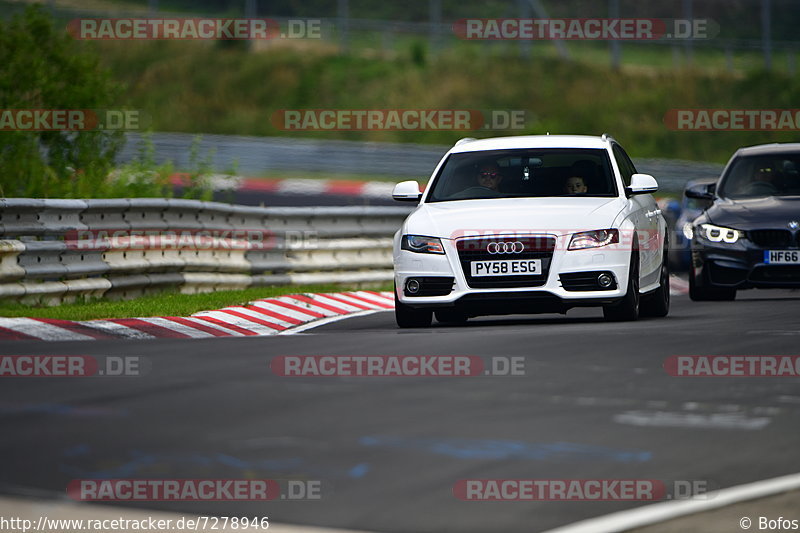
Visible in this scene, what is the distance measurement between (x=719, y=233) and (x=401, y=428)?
371 inches

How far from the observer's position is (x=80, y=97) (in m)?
20.5

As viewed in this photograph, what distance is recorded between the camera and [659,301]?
14.1m

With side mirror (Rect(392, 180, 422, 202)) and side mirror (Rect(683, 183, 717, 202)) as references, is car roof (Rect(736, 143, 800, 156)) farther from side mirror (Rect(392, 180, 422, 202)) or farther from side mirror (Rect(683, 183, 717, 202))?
side mirror (Rect(392, 180, 422, 202))

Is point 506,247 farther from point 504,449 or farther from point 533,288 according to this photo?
point 504,449

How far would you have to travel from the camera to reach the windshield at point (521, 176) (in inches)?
Answer: 525

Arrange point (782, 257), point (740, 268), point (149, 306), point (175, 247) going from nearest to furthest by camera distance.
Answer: point (149, 306) < point (782, 257) < point (740, 268) < point (175, 247)

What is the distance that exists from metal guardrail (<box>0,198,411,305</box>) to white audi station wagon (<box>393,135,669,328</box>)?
3.33 m

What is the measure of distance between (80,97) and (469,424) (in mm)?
14295

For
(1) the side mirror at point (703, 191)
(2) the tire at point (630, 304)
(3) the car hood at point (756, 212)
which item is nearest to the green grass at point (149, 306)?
(2) the tire at point (630, 304)

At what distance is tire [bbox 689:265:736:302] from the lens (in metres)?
16.2

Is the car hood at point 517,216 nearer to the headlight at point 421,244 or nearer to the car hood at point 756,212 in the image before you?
the headlight at point 421,244

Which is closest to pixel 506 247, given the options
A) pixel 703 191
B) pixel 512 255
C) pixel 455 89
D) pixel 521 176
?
pixel 512 255

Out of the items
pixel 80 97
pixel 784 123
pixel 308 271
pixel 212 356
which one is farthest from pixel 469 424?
pixel 784 123

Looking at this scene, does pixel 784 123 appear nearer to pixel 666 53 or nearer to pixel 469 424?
pixel 666 53
